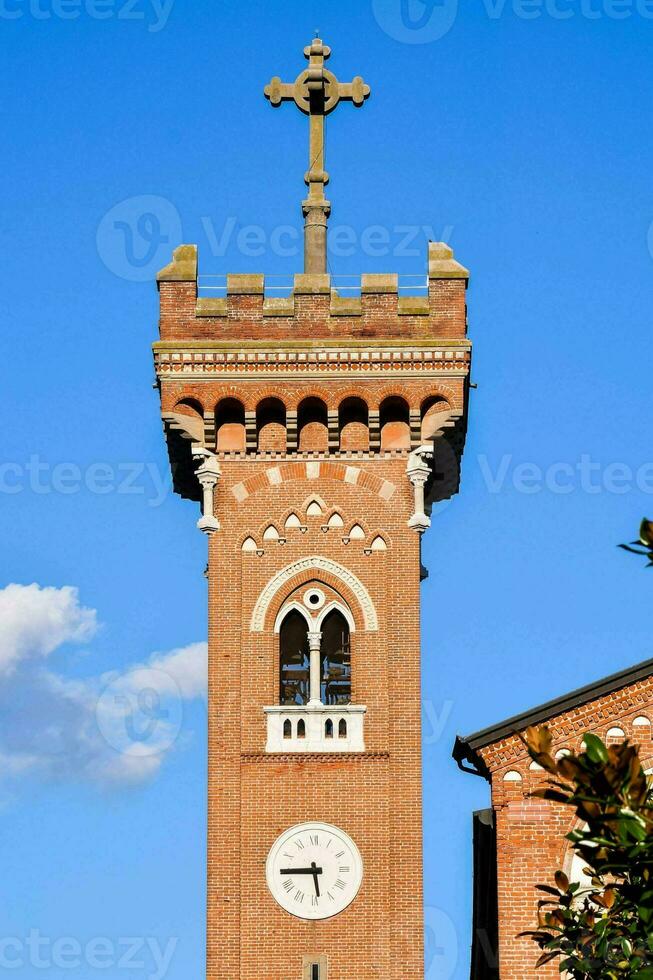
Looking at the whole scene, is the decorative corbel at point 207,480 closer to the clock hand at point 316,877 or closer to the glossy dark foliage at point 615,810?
the clock hand at point 316,877

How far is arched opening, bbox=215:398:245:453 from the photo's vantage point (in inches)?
1454

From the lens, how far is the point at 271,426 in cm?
3712

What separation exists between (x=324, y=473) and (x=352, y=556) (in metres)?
1.53

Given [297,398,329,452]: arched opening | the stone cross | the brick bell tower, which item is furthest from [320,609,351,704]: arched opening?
the stone cross


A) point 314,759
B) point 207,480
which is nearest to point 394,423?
point 207,480

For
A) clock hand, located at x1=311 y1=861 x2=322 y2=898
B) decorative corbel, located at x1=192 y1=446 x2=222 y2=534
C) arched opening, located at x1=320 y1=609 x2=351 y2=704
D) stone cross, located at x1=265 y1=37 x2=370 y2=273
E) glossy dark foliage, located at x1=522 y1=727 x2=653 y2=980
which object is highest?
stone cross, located at x1=265 y1=37 x2=370 y2=273

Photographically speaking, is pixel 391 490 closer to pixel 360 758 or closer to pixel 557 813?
pixel 360 758

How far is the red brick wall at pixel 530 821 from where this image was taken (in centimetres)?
3108

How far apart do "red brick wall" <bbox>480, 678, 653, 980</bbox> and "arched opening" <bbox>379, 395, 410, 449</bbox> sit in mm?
6630

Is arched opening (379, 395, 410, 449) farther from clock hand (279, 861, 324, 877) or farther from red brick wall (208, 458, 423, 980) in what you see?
clock hand (279, 861, 324, 877)

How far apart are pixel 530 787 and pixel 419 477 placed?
21.8 ft

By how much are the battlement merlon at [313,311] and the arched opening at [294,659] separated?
4.79 metres

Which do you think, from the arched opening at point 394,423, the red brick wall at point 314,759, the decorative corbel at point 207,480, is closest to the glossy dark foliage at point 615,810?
the red brick wall at point 314,759

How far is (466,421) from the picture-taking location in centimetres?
3788
